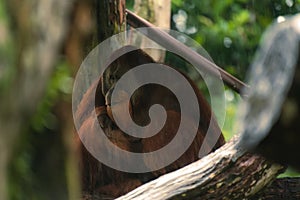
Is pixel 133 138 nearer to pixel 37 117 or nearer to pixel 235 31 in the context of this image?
pixel 235 31

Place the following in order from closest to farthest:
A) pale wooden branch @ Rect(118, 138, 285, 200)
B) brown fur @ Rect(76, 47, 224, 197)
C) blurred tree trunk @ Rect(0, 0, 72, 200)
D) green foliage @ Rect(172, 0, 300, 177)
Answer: blurred tree trunk @ Rect(0, 0, 72, 200) < pale wooden branch @ Rect(118, 138, 285, 200) < brown fur @ Rect(76, 47, 224, 197) < green foliage @ Rect(172, 0, 300, 177)

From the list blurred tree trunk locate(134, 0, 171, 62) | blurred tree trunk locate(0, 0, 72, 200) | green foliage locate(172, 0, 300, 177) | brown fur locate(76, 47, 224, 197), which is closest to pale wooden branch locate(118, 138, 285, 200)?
brown fur locate(76, 47, 224, 197)

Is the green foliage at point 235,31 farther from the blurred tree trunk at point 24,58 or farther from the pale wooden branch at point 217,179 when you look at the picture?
the blurred tree trunk at point 24,58

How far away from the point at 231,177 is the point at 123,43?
0.94 metres

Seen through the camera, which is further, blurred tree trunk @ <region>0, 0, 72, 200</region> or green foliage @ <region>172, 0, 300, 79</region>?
green foliage @ <region>172, 0, 300, 79</region>

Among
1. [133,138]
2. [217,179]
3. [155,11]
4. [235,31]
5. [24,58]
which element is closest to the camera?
[24,58]

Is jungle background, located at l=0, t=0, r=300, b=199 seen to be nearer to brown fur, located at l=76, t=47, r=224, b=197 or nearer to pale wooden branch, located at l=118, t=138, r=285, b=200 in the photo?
pale wooden branch, located at l=118, t=138, r=285, b=200

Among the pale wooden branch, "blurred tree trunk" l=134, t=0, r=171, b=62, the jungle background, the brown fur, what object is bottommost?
the brown fur

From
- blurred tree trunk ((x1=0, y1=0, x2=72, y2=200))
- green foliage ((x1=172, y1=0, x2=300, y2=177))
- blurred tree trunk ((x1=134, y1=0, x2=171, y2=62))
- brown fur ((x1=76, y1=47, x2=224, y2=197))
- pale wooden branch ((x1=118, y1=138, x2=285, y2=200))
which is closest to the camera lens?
blurred tree trunk ((x1=0, y1=0, x2=72, y2=200))

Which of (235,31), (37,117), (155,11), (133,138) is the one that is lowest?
(133,138)

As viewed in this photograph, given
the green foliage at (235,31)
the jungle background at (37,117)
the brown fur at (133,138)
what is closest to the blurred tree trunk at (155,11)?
the brown fur at (133,138)

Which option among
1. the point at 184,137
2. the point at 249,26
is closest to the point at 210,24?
the point at 249,26

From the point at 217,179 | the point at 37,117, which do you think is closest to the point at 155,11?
the point at 217,179

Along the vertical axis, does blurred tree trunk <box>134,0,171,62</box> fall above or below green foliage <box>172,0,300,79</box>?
above
